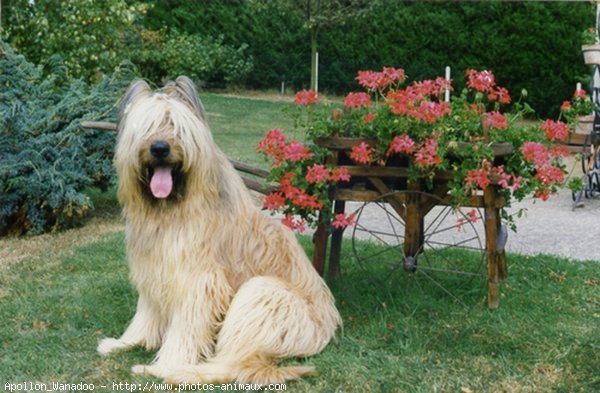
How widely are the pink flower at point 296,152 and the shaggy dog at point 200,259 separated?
408 mm

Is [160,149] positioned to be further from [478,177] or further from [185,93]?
[478,177]

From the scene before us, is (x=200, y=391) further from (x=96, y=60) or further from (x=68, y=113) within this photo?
(x=96, y=60)

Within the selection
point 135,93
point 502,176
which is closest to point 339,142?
point 502,176

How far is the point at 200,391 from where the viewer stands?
11.9 feet

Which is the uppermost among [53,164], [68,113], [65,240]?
[68,113]

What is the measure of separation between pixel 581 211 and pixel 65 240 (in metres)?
5.49

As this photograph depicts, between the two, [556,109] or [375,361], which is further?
[556,109]

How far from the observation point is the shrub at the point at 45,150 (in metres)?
7.16

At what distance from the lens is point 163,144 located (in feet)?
11.8

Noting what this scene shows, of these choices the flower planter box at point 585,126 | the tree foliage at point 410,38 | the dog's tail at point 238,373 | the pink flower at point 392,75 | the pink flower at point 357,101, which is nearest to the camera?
the dog's tail at point 238,373

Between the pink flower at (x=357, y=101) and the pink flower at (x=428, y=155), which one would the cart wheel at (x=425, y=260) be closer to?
the pink flower at (x=428, y=155)

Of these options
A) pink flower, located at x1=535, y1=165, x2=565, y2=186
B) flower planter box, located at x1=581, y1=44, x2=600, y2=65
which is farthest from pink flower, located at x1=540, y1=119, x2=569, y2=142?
flower planter box, located at x1=581, y1=44, x2=600, y2=65

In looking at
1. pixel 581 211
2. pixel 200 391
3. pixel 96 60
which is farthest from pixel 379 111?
pixel 96 60

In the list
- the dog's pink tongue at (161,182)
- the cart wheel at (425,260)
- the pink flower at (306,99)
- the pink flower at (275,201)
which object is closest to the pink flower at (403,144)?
the cart wheel at (425,260)
